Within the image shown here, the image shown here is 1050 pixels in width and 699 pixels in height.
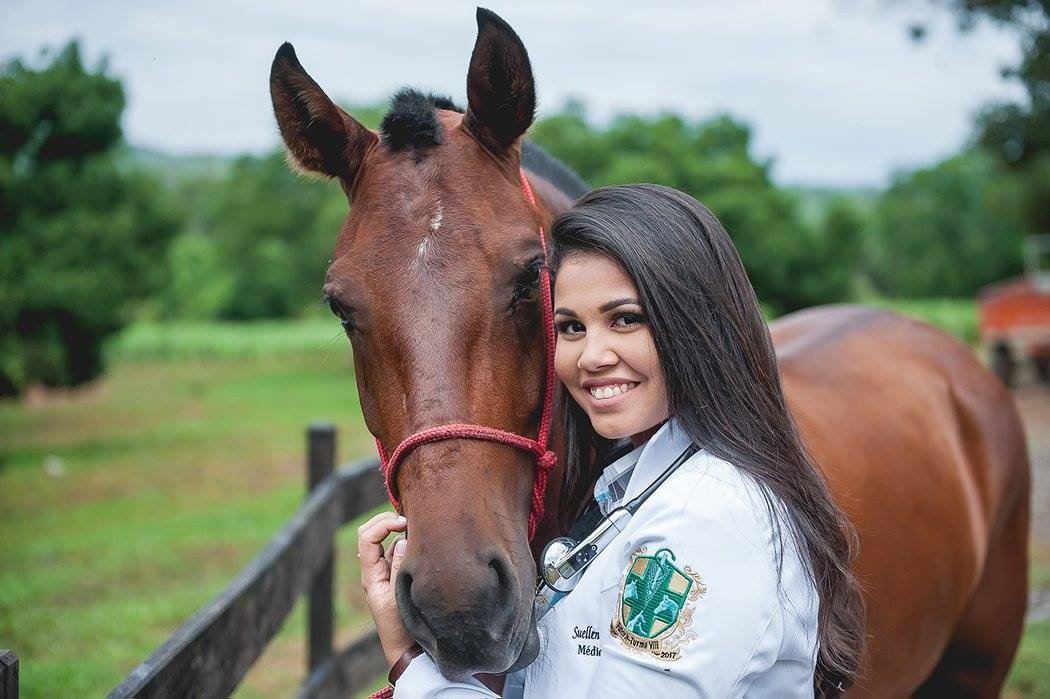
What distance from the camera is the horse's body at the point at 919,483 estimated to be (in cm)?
283

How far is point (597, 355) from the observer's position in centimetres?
168

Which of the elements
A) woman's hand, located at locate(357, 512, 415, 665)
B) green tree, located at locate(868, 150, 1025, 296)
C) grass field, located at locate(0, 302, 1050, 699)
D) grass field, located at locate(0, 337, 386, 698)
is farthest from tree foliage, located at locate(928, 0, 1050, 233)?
green tree, located at locate(868, 150, 1025, 296)

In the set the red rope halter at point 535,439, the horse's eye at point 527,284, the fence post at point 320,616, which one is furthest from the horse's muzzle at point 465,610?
the fence post at point 320,616

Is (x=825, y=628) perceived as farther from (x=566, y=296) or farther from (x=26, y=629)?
(x=26, y=629)

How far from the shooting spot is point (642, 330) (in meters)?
1.68

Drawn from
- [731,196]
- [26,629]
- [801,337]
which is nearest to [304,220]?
[731,196]

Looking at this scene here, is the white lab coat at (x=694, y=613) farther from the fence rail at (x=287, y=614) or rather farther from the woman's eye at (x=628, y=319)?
the fence rail at (x=287, y=614)

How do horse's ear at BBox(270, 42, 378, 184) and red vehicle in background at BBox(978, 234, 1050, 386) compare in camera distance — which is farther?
red vehicle in background at BBox(978, 234, 1050, 386)

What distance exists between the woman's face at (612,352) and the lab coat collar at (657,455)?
37mm

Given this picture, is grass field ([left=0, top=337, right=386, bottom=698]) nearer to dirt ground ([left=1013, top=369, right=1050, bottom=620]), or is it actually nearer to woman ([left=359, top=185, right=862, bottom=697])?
woman ([left=359, top=185, right=862, bottom=697])

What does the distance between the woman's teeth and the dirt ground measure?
5377mm

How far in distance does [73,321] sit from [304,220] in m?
32.6

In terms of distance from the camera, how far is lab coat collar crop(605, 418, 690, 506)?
168 cm

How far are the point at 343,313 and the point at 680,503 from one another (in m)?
0.87
